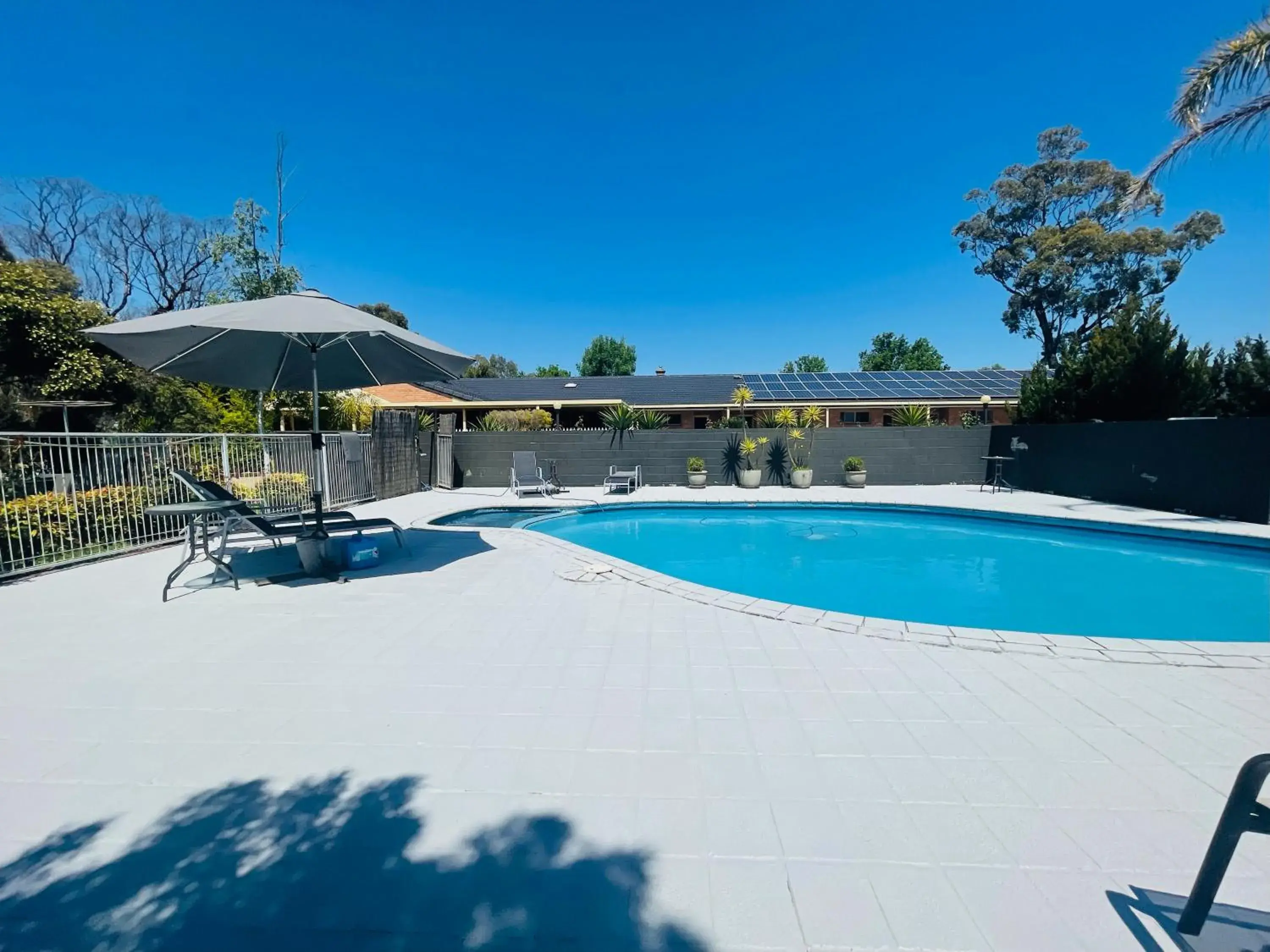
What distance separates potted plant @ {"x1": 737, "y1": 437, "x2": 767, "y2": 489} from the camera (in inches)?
561

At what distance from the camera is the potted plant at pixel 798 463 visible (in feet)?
46.8

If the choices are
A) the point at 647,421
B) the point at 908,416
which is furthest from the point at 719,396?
the point at 908,416

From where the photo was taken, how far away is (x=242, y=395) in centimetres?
1300

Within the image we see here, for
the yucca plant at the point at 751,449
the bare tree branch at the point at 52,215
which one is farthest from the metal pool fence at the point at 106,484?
the bare tree branch at the point at 52,215

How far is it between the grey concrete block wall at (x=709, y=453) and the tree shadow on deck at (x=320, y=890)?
1299 centimetres

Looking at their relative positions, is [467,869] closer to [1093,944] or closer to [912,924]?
[912,924]

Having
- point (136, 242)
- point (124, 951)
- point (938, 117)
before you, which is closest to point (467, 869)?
point (124, 951)

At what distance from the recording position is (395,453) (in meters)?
12.4

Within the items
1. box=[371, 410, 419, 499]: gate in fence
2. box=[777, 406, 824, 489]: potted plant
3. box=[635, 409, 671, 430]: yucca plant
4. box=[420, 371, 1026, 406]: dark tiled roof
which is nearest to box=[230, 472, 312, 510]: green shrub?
box=[371, 410, 419, 499]: gate in fence

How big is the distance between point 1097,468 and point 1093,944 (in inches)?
517

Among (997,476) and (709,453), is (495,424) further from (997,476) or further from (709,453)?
(997,476)

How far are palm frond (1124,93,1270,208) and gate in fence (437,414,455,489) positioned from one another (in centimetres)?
1482

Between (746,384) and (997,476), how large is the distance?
43.3 ft

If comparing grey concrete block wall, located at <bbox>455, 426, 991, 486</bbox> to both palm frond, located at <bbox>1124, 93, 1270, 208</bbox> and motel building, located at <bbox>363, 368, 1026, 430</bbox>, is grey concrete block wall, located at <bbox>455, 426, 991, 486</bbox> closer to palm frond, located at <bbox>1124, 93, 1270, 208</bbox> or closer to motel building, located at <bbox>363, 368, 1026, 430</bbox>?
motel building, located at <bbox>363, 368, 1026, 430</bbox>
